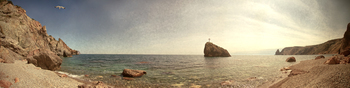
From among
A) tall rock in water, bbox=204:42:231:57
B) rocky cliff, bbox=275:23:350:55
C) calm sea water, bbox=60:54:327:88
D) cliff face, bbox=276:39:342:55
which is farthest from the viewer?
tall rock in water, bbox=204:42:231:57

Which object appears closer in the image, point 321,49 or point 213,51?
point 213,51

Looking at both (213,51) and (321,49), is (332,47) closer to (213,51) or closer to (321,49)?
(321,49)

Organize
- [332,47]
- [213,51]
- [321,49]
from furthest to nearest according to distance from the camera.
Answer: [321,49] < [213,51] < [332,47]

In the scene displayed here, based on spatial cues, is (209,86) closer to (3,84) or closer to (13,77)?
(3,84)

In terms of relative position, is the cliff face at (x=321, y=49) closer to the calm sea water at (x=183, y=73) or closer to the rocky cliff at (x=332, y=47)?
the rocky cliff at (x=332, y=47)

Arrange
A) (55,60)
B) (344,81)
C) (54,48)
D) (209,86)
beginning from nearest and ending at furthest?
(344,81)
(209,86)
(55,60)
(54,48)

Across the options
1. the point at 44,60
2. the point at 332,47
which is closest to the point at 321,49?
the point at 332,47

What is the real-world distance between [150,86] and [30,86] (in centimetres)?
700

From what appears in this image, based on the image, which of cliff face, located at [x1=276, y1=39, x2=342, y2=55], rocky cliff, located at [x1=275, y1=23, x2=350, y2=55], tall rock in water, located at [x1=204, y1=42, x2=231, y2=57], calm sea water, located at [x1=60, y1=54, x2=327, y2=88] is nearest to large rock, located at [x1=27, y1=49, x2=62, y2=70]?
calm sea water, located at [x1=60, y1=54, x2=327, y2=88]

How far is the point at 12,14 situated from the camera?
34094 millimetres

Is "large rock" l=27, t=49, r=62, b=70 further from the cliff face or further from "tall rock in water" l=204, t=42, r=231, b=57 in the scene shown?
the cliff face

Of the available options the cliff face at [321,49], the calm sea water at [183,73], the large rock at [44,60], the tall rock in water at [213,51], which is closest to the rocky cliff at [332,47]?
the cliff face at [321,49]

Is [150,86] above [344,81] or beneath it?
beneath

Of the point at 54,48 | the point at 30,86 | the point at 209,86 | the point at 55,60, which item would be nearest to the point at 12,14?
the point at 55,60
